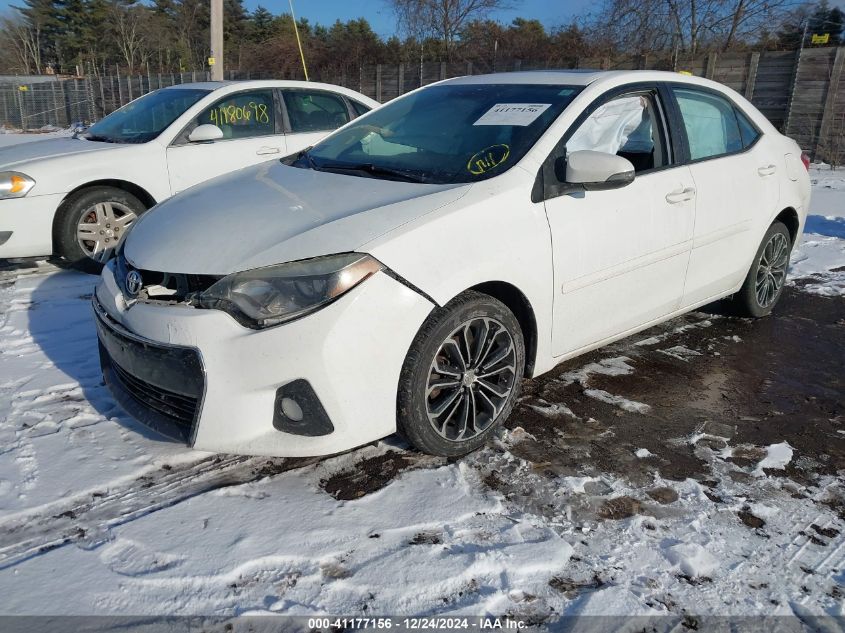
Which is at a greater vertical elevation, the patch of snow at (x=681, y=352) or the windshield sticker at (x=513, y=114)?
the windshield sticker at (x=513, y=114)

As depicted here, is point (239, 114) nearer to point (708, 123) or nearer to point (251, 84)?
point (251, 84)

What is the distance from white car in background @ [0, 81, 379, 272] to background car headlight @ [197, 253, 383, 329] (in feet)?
8.55

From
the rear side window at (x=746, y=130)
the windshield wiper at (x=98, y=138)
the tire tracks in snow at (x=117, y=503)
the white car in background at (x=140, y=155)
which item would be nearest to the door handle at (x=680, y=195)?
the rear side window at (x=746, y=130)

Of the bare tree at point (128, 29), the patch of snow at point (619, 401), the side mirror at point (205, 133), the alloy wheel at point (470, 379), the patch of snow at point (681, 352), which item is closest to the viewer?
the alloy wheel at point (470, 379)

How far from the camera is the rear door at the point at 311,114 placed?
652 cm

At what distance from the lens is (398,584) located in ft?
7.08

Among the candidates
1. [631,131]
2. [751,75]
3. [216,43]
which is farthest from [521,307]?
[751,75]

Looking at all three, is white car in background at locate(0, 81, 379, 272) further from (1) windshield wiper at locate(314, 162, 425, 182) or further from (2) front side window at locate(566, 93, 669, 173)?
(2) front side window at locate(566, 93, 669, 173)

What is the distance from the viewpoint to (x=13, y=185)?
16.9ft

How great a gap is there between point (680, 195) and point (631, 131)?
0.43m

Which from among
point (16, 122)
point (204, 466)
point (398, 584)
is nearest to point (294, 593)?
point (398, 584)

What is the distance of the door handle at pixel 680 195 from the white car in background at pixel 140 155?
351cm

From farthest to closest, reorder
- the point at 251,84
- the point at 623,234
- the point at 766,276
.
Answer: the point at 251,84 → the point at 766,276 → the point at 623,234

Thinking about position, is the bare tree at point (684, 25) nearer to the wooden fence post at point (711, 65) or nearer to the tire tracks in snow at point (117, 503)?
the wooden fence post at point (711, 65)
